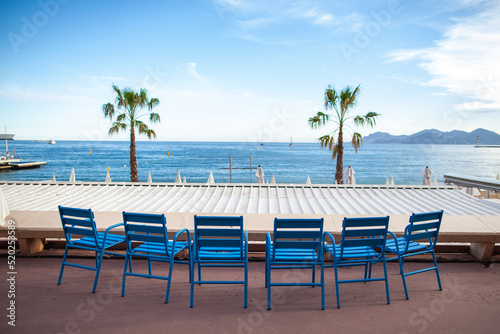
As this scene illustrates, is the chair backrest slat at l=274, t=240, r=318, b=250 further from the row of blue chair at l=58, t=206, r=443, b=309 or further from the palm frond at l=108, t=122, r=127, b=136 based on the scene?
the palm frond at l=108, t=122, r=127, b=136

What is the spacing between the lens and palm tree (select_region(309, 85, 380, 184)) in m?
22.8

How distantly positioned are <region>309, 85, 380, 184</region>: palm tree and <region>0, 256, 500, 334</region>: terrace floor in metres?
18.9

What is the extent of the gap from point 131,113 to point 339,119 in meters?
16.6

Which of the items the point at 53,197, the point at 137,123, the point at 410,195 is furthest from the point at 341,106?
the point at 53,197

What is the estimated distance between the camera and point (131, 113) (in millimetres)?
25953

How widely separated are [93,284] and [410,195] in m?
12.1

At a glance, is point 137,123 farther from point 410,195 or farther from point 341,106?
point 410,195

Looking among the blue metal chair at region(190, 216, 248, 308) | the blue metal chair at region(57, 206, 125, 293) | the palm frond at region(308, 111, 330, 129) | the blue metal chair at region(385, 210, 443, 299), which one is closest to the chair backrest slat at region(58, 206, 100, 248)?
the blue metal chair at region(57, 206, 125, 293)

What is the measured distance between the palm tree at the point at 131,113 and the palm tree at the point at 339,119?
13.4 meters

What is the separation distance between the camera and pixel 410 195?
504 inches

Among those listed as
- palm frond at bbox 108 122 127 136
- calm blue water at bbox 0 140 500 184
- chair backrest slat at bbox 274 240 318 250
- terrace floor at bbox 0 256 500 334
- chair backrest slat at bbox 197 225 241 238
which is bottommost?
Answer: calm blue water at bbox 0 140 500 184

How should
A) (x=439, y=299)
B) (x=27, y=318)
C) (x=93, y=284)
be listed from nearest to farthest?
(x=27, y=318) → (x=439, y=299) → (x=93, y=284)

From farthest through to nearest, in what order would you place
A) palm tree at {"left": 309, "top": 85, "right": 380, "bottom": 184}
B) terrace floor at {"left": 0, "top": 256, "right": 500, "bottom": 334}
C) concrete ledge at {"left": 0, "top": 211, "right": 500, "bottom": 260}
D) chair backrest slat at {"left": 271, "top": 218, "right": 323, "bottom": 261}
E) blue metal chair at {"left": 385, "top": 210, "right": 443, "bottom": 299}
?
palm tree at {"left": 309, "top": 85, "right": 380, "bottom": 184}
concrete ledge at {"left": 0, "top": 211, "right": 500, "bottom": 260}
blue metal chair at {"left": 385, "top": 210, "right": 443, "bottom": 299}
chair backrest slat at {"left": 271, "top": 218, "right": 323, "bottom": 261}
terrace floor at {"left": 0, "top": 256, "right": 500, "bottom": 334}

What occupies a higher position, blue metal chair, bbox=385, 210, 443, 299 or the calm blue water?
blue metal chair, bbox=385, 210, 443, 299
